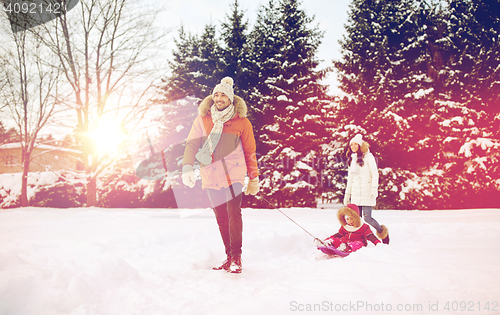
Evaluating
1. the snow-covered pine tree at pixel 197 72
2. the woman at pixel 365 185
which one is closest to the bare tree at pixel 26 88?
the snow-covered pine tree at pixel 197 72

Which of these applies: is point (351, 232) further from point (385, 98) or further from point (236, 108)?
point (385, 98)

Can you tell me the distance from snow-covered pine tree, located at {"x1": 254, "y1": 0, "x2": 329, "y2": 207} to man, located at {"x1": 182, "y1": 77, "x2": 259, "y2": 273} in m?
7.91

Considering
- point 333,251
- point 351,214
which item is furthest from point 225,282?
point 351,214

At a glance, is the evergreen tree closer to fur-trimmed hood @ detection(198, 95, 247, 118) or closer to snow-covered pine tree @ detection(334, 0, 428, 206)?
snow-covered pine tree @ detection(334, 0, 428, 206)

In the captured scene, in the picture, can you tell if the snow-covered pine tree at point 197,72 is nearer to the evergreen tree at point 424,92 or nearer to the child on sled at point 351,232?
the evergreen tree at point 424,92

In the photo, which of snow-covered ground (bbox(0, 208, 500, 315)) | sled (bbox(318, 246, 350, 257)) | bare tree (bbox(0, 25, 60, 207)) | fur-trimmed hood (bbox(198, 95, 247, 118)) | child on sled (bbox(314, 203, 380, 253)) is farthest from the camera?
bare tree (bbox(0, 25, 60, 207))

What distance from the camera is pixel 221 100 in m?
3.13

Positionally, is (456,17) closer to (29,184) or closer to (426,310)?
(426,310)

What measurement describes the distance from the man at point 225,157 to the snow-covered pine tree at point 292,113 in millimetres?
7910

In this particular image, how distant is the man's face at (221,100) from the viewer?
312 cm

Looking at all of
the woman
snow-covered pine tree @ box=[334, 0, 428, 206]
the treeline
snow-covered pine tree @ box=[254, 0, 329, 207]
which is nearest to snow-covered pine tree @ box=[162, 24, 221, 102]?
the treeline

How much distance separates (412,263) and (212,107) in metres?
2.45

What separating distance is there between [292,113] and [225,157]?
8.96m

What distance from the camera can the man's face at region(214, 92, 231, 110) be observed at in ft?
10.2
